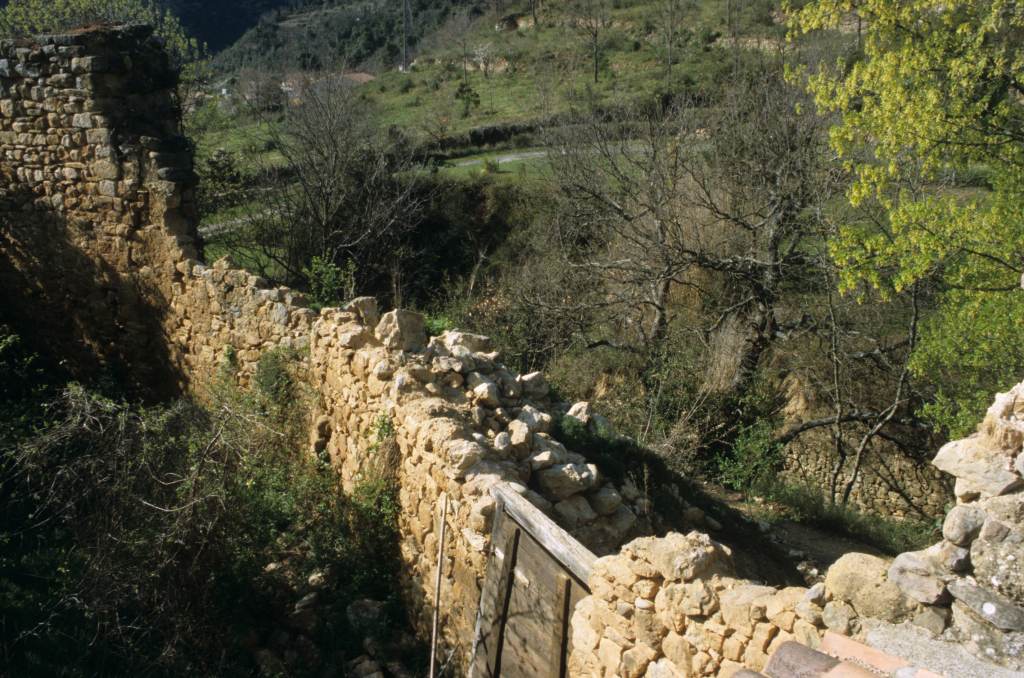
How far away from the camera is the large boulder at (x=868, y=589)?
2.60 m

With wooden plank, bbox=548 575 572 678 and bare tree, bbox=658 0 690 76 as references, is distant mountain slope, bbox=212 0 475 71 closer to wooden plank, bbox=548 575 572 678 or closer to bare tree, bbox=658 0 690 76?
bare tree, bbox=658 0 690 76

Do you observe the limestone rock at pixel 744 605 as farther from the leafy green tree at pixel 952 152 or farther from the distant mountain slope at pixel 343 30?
the distant mountain slope at pixel 343 30

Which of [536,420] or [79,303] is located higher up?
[79,303]

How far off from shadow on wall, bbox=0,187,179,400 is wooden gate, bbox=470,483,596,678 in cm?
536

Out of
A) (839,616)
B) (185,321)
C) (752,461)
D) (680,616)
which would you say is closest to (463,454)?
(680,616)

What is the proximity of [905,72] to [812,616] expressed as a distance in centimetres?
895

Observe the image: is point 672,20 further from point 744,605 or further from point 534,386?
point 744,605

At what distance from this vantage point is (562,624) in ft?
13.8

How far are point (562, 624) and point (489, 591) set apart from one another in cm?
64

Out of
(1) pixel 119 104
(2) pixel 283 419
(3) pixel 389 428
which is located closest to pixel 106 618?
(3) pixel 389 428

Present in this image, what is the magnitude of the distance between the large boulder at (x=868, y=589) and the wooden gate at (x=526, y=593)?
1446 mm

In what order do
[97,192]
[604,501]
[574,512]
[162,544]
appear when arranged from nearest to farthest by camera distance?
[162,544] → [574,512] → [604,501] → [97,192]

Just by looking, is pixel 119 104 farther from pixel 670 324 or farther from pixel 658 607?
pixel 670 324

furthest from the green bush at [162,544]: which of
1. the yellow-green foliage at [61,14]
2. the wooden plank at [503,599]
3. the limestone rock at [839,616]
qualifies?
the yellow-green foliage at [61,14]
